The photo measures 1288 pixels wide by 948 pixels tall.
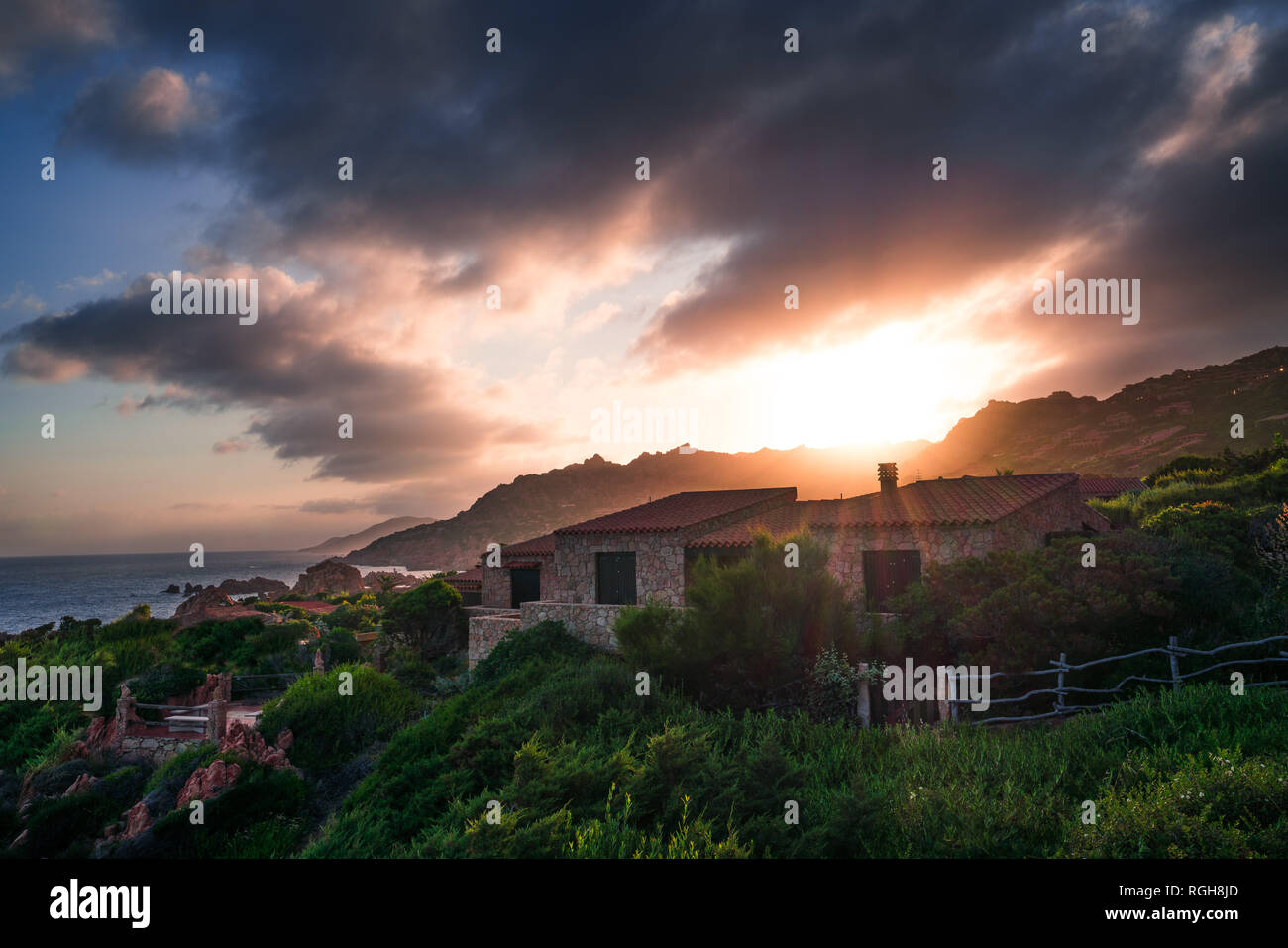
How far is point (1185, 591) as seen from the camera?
13883 mm

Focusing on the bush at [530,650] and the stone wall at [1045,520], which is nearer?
the stone wall at [1045,520]

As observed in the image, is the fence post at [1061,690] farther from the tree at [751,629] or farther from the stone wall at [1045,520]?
the stone wall at [1045,520]

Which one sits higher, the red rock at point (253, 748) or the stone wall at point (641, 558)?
the stone wall at point (641, 558)

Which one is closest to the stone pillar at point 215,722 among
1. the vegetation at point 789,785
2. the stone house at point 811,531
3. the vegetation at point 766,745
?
the vegetation at point 766,745

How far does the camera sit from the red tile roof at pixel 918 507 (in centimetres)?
1819

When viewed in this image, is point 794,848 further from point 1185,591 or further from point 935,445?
point 935,445

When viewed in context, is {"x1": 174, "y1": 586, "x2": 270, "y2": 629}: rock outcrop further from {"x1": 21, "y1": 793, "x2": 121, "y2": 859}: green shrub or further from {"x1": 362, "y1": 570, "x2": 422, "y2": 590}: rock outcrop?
{"x1": 21, "y1": 793, "x2": 121, "y2": 859}: green shrub

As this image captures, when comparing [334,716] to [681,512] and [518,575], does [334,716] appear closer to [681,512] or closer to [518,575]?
[518,575]

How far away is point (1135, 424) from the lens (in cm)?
10481

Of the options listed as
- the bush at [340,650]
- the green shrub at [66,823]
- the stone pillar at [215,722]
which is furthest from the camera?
the bush at [340,650]

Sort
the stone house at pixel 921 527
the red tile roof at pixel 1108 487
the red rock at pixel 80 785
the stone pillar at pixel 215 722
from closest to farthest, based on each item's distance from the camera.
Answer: the red rock at pixel 80 785 < the stone house at pixel 921 527 < the stone pillar at pixel 215 722 < the red tile roof at pixel 1108 487

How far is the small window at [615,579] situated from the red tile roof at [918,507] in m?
2.67

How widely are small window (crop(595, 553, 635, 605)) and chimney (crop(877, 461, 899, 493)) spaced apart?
9.88 meters
